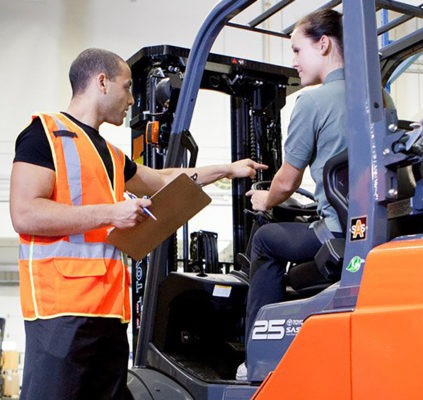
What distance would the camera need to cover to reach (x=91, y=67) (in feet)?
12.3

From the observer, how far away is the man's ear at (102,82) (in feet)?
12.2

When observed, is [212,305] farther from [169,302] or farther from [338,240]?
[338,240]

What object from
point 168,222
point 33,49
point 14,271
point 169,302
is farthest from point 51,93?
point 168,222

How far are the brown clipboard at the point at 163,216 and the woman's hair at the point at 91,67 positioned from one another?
68 centimetres

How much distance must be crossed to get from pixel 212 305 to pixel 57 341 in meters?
1.55

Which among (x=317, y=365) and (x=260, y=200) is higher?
(x=260, y=200)

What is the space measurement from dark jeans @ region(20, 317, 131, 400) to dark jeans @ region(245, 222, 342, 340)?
69 centimetres

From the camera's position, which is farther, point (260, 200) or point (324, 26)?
point (260, 200)

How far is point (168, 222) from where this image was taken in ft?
11.9

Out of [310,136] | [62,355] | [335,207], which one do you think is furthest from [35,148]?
[335,207]

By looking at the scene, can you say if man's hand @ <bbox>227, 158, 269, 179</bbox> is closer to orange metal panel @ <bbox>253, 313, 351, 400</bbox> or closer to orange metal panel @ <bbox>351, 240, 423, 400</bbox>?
orange metal panel @ <bbox>253, 313, 351, 400</bbox>

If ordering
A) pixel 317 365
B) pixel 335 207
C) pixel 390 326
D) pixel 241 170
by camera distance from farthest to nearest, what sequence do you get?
pixel 241 170 → pixel 335 207 → pixel 317 365 → pixel 390 326

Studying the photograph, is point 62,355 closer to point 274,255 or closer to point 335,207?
point 274,255

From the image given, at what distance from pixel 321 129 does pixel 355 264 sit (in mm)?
721
